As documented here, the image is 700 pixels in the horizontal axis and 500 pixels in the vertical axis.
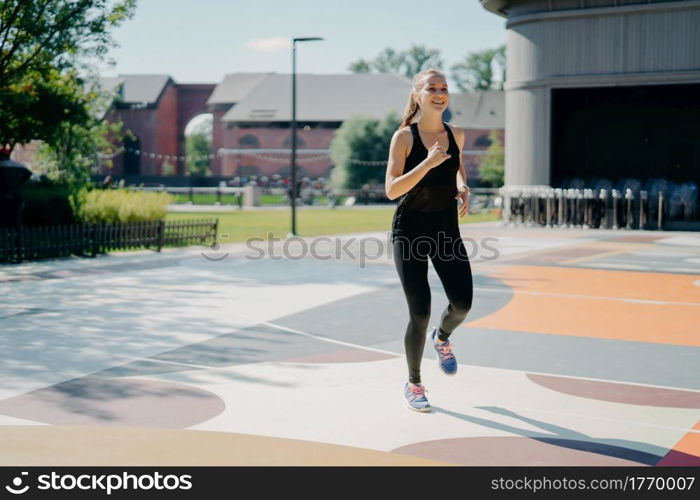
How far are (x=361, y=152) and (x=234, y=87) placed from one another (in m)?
26.7

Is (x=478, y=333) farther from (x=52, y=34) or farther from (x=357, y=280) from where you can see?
(x=52, y=34)

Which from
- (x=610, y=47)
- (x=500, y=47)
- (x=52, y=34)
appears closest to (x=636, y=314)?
(x=52, y=34)

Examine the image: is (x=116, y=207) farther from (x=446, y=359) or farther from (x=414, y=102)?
(x=414, y=102)

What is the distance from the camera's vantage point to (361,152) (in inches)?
2586

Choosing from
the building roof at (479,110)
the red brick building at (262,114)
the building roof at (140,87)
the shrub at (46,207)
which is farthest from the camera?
the building roof at (140,87)

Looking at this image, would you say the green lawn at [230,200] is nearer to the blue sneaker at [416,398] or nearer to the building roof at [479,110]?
the building roof at [479,110]

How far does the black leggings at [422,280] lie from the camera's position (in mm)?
5879

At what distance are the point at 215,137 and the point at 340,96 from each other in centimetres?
1451

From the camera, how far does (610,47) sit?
28.6 meters

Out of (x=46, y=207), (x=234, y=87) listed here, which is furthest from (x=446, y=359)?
(x=234, y=87)

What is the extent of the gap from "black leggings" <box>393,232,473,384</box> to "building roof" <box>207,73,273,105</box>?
8067cm

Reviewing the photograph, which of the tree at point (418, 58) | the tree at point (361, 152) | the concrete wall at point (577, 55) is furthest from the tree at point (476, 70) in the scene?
the concrete wall at point (577, 55)

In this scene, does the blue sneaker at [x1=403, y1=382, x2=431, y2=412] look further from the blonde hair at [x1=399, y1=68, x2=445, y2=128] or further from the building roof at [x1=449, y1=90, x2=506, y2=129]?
the building roof at [x1=449, y1=90, x2=506, y2=129]

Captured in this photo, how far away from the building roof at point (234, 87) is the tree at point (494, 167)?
27.0m
